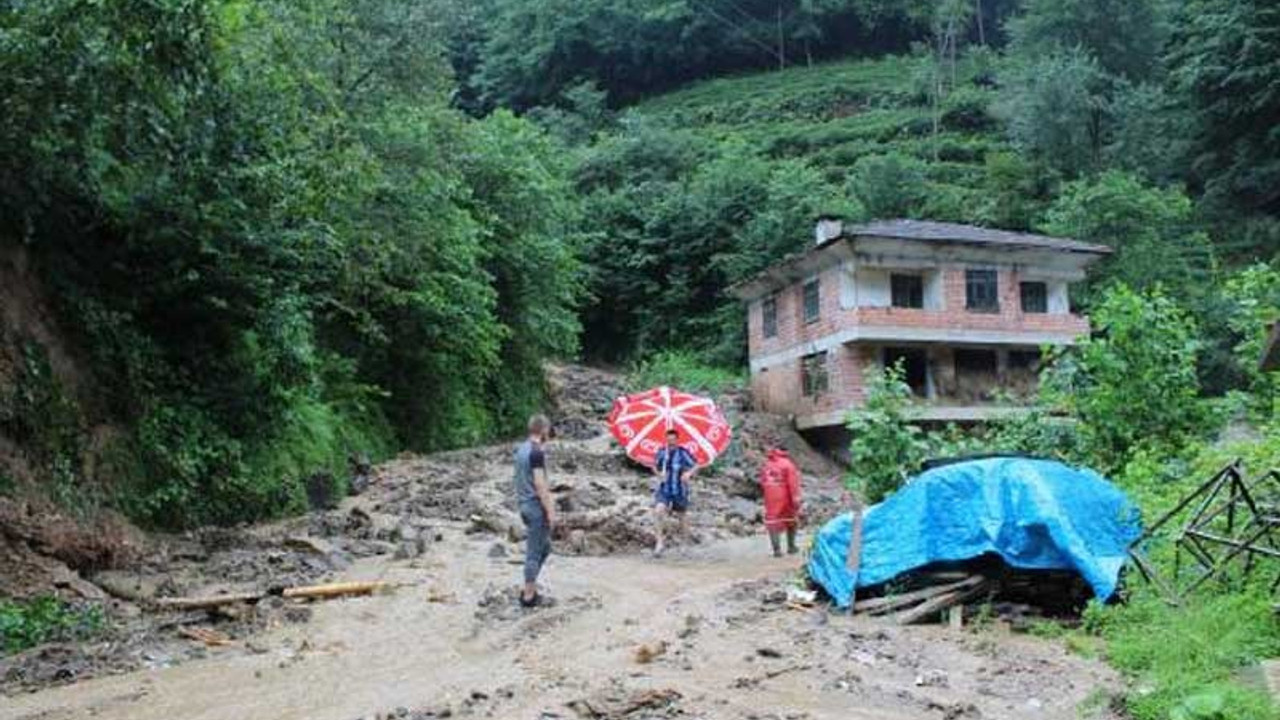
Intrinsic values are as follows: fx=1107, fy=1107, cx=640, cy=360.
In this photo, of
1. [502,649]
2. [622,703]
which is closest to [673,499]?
[502,649]

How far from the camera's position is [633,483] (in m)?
22.3

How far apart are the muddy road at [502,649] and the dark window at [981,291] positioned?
1858cm

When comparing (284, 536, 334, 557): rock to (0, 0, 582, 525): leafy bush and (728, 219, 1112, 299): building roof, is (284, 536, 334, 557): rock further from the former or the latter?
(728, 219, 1112, 299): building roof

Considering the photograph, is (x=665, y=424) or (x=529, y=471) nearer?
(x=529, y=471)

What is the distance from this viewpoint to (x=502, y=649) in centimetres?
916

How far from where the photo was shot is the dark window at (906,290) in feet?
104

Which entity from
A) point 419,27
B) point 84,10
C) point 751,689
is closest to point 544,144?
point 419,27

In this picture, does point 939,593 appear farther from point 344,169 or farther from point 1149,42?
point 1149,42

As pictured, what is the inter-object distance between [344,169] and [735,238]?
29263 mm

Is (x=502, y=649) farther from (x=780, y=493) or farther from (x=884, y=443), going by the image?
(x=884, y=443)

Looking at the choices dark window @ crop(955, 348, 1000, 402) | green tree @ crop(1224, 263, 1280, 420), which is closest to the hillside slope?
dark window @ crop(955, 348, 1000, 402)

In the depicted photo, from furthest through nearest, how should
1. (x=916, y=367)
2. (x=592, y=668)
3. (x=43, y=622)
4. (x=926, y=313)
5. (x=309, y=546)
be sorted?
1. (x=916, y=367)
2. (x=926, y=313)
3. (x=309, y=546)
4. (x=43, y=622)
5. (x=592, y=668)

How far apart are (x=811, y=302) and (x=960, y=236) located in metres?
4.64

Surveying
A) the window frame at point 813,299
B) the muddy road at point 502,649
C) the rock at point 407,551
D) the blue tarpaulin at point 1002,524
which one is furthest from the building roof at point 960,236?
the blue tarpaulin at point 1002,524
